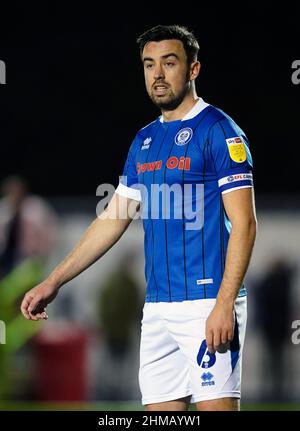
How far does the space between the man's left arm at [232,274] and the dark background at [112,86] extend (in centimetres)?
984

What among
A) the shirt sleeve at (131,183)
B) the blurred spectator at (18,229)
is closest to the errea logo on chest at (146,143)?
the shirt sleeve at (131,183)

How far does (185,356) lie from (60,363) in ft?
22.9

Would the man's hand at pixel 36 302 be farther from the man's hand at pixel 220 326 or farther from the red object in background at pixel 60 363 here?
the red object in background at pixel 60 363

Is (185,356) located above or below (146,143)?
below

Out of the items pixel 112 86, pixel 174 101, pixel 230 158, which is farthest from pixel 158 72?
pixel 112 86

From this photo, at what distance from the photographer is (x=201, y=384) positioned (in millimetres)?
4496

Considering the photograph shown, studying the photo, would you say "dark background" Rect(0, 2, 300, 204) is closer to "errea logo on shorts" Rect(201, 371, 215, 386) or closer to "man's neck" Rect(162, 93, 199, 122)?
"man's neck" Rect(162, 93, 199, 122)

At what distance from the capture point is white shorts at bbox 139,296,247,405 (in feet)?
14.6

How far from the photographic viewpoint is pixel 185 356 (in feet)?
15.1

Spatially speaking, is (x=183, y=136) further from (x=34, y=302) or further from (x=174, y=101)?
(x=34, y=302)

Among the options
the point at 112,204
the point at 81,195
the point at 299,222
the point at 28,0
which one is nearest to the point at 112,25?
the point at 28,0

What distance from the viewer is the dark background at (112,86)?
15055 mm

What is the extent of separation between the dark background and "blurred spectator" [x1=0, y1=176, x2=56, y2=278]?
10.3 ft

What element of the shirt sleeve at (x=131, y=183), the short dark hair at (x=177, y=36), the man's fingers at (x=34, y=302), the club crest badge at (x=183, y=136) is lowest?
the man's fingers at (x=34, y=302)
